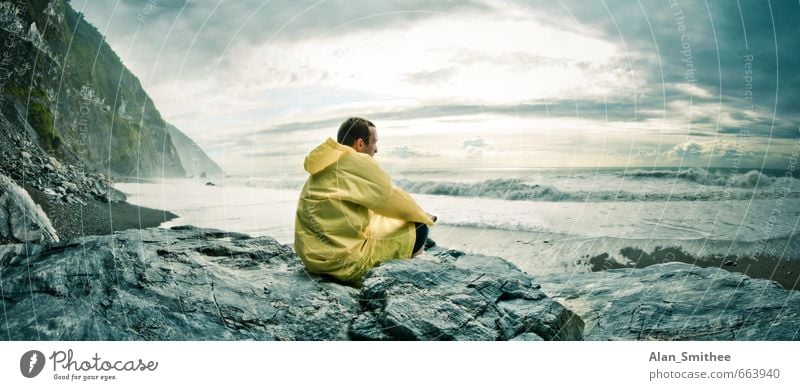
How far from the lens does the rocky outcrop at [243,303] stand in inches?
118

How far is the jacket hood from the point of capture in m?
3.40

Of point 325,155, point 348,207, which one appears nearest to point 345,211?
point 348,207

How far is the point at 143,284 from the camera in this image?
318cm

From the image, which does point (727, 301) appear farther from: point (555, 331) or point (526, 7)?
point (526, 7)

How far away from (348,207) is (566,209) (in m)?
6.85

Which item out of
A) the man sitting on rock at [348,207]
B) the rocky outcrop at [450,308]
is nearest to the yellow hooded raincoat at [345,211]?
the man sitting on rock at [348,207]

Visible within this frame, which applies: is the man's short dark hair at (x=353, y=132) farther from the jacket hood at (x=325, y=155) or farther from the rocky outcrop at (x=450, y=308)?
the rocky outcrop at (x=450, y=308)

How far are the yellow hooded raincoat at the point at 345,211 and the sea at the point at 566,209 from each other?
2.76m

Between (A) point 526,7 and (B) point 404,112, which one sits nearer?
(A) point 526,7

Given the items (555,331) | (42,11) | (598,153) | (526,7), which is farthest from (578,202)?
(42,11)

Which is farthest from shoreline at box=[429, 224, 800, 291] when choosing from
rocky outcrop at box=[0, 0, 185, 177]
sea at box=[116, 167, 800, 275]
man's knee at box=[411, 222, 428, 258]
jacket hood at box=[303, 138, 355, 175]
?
rocky outcrop at box=[0, 0, 185, 177]

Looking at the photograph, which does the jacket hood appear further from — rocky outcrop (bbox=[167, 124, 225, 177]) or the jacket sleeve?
rocky outcrop (bbox=[167, 124, 225, 177])

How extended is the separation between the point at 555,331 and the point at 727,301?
1.26 meters
